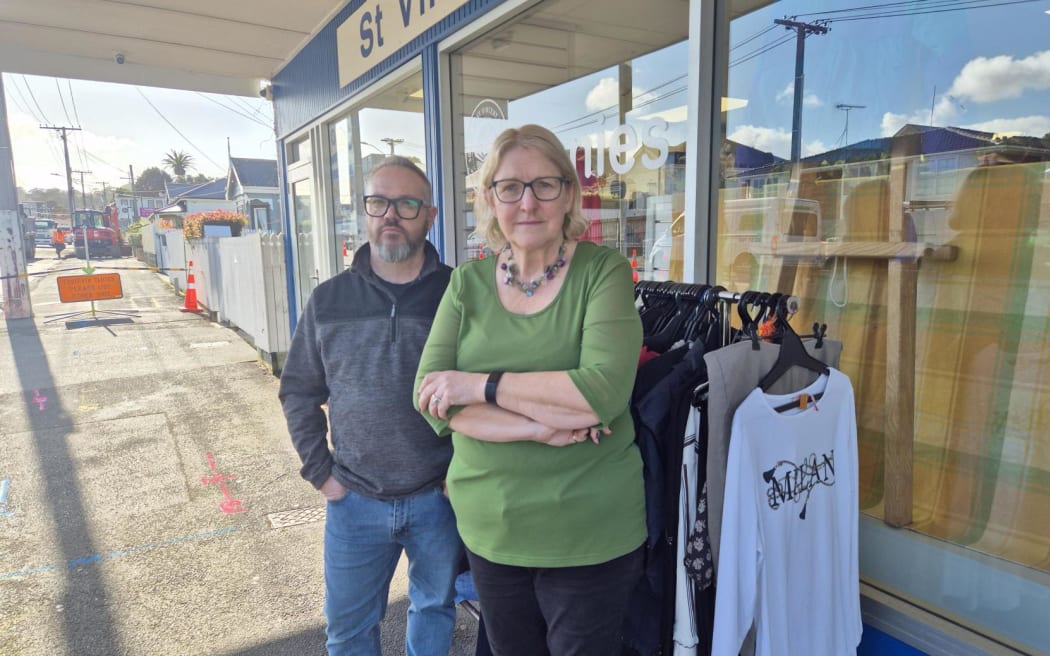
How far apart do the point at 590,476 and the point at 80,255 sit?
4630cm

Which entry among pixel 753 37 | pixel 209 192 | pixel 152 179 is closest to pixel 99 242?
pixel 209 192

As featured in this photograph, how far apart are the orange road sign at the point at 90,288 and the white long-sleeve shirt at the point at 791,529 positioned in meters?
14.7

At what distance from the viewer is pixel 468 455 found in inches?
56.4

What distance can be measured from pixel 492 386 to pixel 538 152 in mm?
539

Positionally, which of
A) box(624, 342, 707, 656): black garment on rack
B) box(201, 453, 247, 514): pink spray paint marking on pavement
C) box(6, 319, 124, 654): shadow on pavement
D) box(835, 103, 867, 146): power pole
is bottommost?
box(201, 453, 247, 514): pink spray paint marking on pavement

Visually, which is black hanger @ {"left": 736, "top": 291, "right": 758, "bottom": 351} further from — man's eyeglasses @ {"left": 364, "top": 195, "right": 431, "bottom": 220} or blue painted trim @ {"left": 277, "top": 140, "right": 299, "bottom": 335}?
blue painted trim @ {"left": 277, "top": 140, "right": 299, "bottom": 335}

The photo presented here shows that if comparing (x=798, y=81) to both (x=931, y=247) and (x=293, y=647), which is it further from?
(x=293, y=647)

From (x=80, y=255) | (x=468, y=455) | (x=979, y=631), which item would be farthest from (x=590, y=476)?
(x=80, y=255)

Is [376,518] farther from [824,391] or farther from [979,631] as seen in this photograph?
[979,631]

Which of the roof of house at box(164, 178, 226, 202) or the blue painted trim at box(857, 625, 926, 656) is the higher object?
the roof of house at box(164, 178, 226, 202)

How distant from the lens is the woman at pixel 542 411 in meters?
1.31

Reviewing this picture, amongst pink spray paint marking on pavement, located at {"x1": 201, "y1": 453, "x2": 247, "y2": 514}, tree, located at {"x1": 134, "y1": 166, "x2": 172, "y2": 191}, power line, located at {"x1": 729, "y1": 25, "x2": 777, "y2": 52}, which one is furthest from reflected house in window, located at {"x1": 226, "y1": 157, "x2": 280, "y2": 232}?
tree, located at {"x1": 134, "y1": 166, "x2": 172, "y2": 191}

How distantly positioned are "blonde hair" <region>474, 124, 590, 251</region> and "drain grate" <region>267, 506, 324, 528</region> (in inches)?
115

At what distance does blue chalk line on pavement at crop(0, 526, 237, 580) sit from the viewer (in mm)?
3217
